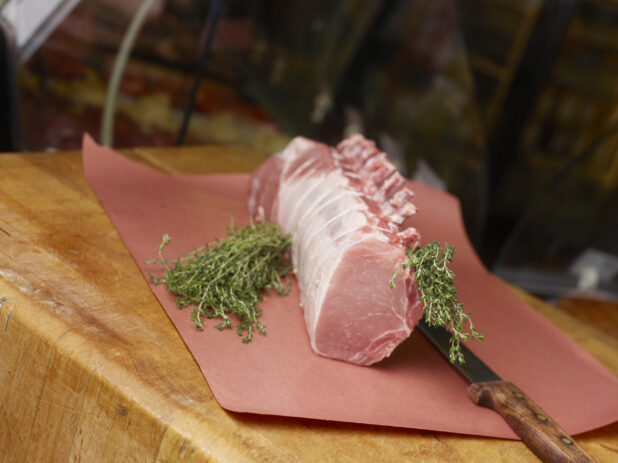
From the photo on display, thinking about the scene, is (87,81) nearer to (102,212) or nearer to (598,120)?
(102,212)

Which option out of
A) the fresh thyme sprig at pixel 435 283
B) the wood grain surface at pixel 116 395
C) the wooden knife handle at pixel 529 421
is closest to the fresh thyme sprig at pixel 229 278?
the wood grain surface at pixel 116 395

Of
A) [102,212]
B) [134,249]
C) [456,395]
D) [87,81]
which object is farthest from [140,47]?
[456,395]

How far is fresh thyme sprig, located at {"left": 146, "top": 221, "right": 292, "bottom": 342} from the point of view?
137cm

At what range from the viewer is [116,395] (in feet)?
3.56

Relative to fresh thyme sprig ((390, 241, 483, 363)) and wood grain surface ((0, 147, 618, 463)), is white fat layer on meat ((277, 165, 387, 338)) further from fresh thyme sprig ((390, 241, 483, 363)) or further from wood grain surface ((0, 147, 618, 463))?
wood grain surface ((0, 147, 618, 463))

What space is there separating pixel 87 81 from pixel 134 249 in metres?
1.20

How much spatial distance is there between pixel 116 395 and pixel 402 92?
7.87ft

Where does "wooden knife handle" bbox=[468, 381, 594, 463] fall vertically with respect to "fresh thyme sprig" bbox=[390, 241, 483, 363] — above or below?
below

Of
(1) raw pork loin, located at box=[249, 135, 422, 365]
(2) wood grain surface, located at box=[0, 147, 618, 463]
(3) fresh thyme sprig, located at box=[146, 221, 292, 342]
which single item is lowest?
(2) wood grain surface, located at box=[0, 147, 618, 463]

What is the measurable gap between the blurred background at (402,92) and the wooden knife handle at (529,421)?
54.9 inches

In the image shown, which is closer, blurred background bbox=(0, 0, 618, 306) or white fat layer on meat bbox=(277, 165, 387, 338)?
white fat layer on meat bbox=(277, 165, 387, 338)

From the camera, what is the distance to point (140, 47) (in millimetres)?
2500

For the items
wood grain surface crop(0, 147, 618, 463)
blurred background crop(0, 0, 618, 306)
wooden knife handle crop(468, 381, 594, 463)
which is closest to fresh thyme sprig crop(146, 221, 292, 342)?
wood grain surface crop(0, 147, 618, 463)

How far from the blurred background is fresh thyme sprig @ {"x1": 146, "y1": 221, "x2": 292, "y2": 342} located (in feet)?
4.09
